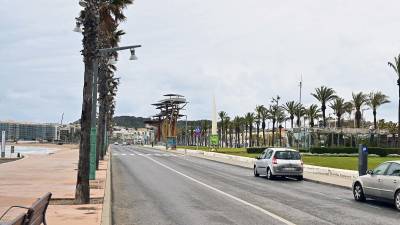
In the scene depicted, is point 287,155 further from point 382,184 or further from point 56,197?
point 56,197

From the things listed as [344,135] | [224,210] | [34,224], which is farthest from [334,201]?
[344,135]

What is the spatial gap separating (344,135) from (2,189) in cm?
7288

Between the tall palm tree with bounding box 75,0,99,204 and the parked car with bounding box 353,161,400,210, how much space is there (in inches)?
330

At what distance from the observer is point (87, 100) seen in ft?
49.7

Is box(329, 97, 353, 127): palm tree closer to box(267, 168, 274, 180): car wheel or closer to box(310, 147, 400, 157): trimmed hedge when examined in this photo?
box(310, 147, 400, 157): trimmed hedge

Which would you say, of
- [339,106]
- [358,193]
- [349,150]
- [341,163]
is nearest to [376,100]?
[339,106]

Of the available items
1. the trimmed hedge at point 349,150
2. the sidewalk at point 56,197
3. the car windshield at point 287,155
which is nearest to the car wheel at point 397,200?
the sidewalk at point 56,197

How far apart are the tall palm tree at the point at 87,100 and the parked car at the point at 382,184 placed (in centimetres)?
838

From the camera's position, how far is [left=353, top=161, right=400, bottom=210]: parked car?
15.5m

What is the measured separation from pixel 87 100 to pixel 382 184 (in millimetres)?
8749

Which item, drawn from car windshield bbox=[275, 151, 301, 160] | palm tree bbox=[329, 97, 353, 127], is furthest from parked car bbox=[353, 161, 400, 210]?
palm tree bbox=[329, 97, 353, 127]

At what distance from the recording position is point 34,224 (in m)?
7.21

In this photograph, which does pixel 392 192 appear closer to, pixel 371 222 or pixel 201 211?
pixel 371 222

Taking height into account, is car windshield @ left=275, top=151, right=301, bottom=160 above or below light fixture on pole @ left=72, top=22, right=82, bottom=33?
below
